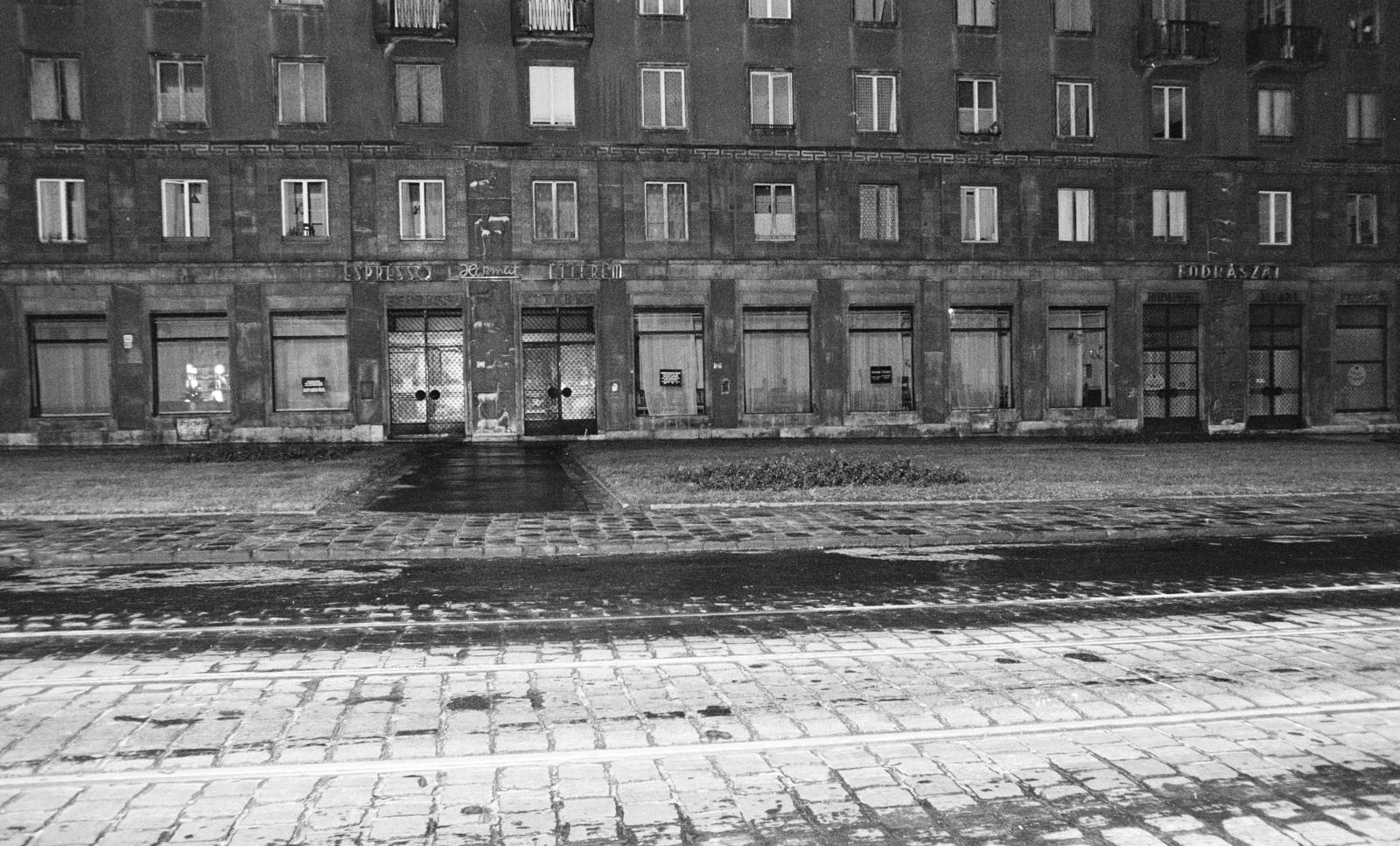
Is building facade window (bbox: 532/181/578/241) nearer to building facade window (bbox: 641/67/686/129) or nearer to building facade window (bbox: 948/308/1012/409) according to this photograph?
building facade window (bbox: 641/67/686/129)

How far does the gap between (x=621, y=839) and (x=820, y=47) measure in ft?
105

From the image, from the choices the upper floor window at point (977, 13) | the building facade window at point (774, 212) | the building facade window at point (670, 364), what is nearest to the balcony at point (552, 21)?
the building facade window at point (774, 212)

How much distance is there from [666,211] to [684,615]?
2537 cm

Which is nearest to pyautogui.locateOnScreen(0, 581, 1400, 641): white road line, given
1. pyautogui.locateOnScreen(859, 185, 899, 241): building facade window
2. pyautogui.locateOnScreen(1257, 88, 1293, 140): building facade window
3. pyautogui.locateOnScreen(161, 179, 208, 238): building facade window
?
pyautogui.locateOnScreen(859, 185, 899, 241): building facade window

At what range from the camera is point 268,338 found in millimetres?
31438

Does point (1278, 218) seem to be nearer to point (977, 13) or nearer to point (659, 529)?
point (977, 13)

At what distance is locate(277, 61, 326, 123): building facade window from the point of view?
31.0 meters

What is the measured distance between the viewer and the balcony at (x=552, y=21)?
3127 centimetres

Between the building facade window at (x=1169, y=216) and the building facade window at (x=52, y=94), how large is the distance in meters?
31.7

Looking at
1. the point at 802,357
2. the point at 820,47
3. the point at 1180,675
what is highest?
the point at 820,47

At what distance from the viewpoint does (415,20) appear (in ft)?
101

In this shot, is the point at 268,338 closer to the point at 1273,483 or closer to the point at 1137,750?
the point at 1273,483

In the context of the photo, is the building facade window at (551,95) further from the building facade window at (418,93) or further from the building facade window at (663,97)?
the building facade window at (418,93)

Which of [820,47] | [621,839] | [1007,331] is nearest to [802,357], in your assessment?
[1007,331]
